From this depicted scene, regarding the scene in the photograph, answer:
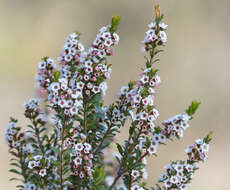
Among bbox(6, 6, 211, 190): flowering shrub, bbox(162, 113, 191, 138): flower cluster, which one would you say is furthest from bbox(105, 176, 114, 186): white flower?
bbox(162, 113, 191, 138): flower cluster

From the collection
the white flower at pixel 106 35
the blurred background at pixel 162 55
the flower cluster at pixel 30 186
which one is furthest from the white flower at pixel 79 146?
the blurred background at pixel 162 55

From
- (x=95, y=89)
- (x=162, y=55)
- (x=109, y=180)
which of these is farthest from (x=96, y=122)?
(x=162, y=55)

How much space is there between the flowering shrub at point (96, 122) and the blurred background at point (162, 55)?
8.66 ft

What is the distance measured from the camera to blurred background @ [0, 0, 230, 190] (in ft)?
13.6

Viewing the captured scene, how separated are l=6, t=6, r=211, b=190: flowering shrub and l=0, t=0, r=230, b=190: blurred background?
2.64 m

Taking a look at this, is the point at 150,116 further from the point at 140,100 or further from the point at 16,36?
the point at 16,36

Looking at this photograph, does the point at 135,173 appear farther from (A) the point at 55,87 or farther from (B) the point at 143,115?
(A) the point at 55,87

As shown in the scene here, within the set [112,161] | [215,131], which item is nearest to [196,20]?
Answer: [215,131]

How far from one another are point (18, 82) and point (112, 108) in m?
3.09

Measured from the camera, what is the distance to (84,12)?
447cm

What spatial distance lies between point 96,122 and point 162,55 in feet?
9.47

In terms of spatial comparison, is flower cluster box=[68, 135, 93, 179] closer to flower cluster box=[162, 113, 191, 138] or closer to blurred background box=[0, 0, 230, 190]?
flower cluster box=[162, 113, 191, 138]

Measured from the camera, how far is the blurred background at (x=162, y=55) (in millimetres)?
4141

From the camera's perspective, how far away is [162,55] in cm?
428
